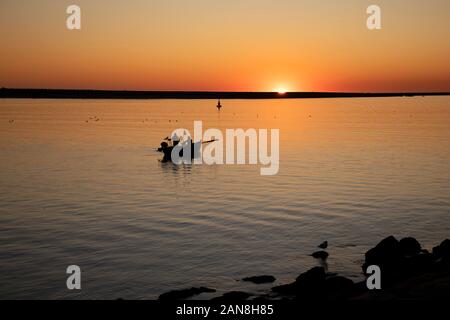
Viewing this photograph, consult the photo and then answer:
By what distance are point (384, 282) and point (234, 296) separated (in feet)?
17.2

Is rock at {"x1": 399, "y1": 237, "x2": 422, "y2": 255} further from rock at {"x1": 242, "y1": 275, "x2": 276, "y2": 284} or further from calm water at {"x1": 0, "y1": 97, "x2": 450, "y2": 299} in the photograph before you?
rock at {"x1": 242, "y1": 275, "x2": 276, "y2": 284}

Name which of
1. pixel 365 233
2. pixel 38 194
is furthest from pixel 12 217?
pixel 365 233

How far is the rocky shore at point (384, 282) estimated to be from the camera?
589 inches

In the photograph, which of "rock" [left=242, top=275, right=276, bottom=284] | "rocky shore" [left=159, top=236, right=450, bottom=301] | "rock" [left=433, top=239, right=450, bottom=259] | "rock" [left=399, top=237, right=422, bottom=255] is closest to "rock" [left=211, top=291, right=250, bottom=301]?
"rocky shore" [left=159, top=236, right=450, bottom=301]

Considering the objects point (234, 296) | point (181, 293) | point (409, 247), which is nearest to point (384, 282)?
point (409, 247)

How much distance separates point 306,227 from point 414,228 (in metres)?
5.46

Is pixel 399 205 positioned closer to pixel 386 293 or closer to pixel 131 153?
pixel 386 293

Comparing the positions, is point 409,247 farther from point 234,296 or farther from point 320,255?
point 234,296

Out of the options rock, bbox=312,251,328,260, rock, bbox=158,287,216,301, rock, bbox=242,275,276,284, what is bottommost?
rock, bbox=158,287,216,301

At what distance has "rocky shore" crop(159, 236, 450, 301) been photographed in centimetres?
1496

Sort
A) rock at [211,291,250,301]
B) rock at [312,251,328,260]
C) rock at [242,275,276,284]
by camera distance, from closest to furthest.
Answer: rock at [211,291,250,301], rock at [242,275,276,284], rock at [312,251,328,260]

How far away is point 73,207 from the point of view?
31.6 meters

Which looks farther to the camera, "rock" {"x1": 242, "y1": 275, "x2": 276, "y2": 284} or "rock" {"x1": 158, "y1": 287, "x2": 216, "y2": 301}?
"rock" {"x1": 242, "y1": 275, "x2": 276, "y2": 284}

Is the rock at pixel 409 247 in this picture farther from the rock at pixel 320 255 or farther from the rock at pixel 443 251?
the rock at pixel 320 255
